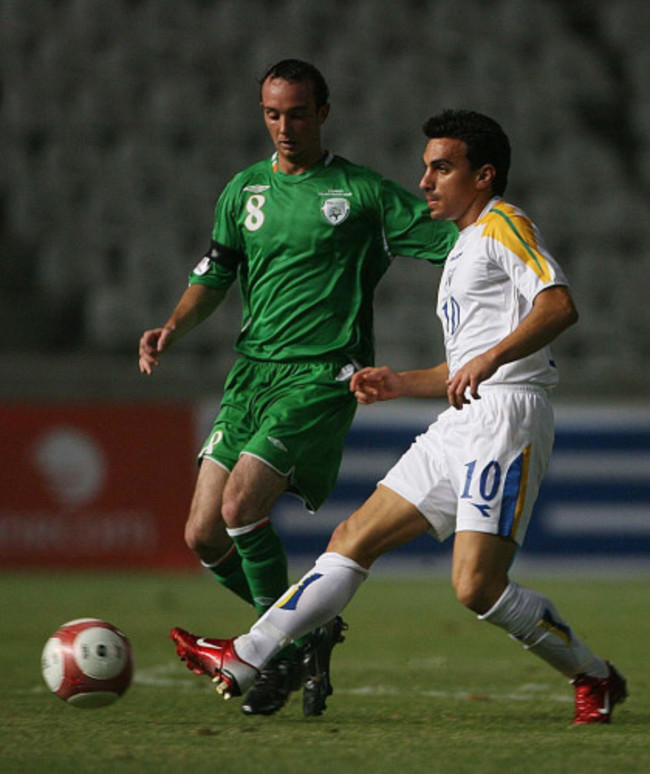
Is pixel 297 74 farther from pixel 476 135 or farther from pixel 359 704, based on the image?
pixel 359 704

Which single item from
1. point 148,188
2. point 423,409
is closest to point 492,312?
point 423,409

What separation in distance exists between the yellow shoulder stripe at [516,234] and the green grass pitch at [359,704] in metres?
1.39

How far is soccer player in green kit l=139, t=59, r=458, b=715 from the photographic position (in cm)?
525

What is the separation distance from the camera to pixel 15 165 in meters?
14.1

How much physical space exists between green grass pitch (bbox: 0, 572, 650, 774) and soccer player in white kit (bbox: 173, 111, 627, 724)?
0.26 m

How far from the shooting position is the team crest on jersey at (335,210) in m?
5.39

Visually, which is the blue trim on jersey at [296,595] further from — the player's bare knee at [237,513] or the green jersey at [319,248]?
the green jersey at [319,248]

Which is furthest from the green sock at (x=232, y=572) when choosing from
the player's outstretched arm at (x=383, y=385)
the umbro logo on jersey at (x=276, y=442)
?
the player's outstretched arm at (x=383, y=385)

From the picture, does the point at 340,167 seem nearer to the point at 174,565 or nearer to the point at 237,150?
the point at 174,565

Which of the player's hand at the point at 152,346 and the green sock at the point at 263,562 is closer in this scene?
the green sock at the point at 263,562

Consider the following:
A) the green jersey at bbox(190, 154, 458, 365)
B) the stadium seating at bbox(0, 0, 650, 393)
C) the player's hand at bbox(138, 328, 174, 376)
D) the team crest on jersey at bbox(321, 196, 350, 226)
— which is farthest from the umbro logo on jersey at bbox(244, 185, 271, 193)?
the stadium seating at bbox(0, 0, 650, 393)

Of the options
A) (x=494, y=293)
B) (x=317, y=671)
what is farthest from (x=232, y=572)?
(x=494, y=293)

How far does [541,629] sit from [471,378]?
923 millimetres

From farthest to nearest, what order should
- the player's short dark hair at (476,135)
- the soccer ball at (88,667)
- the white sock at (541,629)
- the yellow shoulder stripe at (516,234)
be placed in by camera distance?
the player's short dark hair at (476,135), the soccer ball at (88,667), the white sock at (541,629), the yellow shoulder stripe at (516,234)
